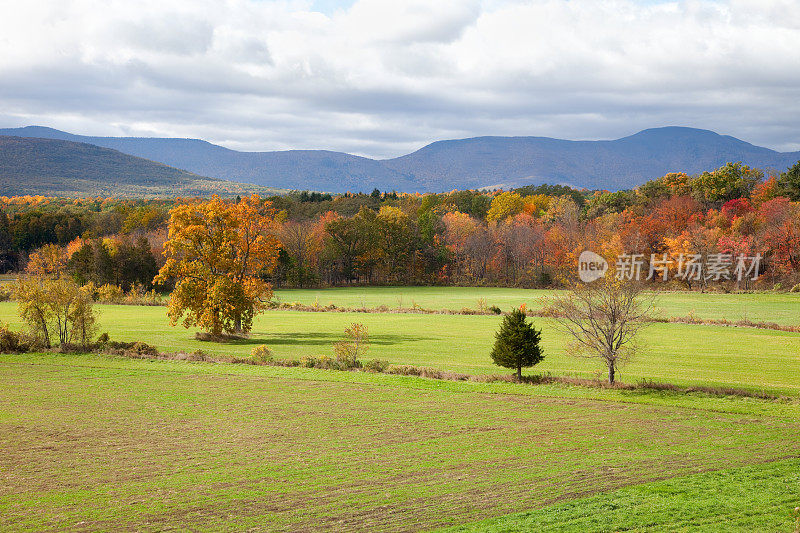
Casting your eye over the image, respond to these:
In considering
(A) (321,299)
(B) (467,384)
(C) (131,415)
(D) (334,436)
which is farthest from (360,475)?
(A) (321,299)

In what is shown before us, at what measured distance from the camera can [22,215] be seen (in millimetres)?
115750

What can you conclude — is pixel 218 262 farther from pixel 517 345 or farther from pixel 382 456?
pixel 382 456

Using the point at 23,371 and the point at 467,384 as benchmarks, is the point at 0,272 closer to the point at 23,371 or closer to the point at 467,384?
the point at 23,371

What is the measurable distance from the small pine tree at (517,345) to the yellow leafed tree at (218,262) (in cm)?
1905

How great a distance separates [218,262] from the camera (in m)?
41.7

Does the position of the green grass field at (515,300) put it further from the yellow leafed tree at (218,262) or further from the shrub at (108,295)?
the yellow leafed tree at (218,262)

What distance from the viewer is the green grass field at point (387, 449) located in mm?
12719

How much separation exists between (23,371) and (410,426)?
19426mm

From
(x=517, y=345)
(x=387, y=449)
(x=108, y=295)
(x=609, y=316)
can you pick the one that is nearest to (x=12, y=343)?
(x=387, y=449)

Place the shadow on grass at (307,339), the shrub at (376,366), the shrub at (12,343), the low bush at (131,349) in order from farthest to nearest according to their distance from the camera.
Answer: the shadow on grass at (307,339), the shrub at (12,343), the low bush at (131,349), the shrub at (376,366)

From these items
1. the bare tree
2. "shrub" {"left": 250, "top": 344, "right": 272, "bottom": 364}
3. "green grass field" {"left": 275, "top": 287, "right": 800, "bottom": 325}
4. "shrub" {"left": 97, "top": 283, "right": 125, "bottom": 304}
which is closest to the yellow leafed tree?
"shrub" {"left": 250, "top": 344, "right": 272, "bottom": 364}

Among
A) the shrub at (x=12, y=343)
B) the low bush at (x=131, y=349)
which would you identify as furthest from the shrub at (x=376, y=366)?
the shrub at (x=12, y=343)

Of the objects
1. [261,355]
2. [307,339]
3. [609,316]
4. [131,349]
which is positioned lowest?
[307,339]

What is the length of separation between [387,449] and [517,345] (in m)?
10.6
